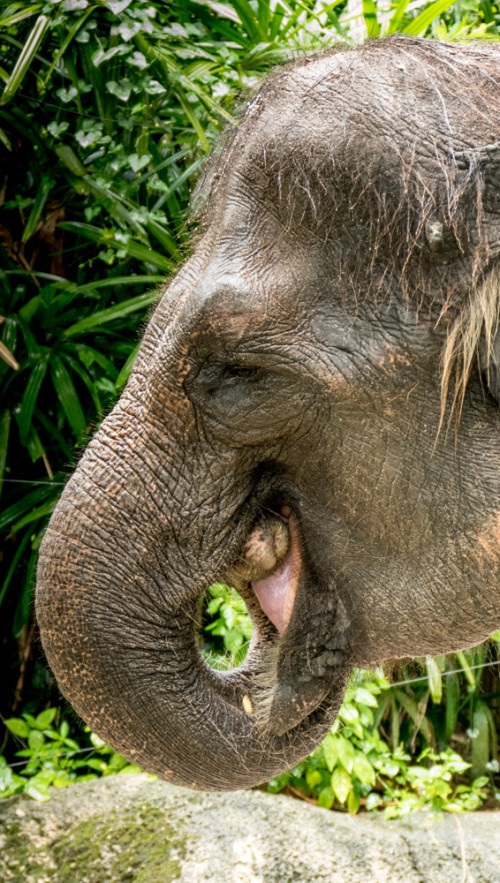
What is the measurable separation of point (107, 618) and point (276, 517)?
294 millimetres

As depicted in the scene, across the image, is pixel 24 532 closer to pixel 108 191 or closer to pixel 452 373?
pixel 108 191

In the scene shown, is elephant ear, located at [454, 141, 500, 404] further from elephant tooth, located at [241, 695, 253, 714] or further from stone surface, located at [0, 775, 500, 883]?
stone surface, located at [0, 775, 500, 883]

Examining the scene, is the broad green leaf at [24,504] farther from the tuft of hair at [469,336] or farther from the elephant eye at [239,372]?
the tuft of hair at [469,336]

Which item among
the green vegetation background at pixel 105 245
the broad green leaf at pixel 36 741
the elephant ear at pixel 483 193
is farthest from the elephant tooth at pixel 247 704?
the broad green leaf at pixel 36 741

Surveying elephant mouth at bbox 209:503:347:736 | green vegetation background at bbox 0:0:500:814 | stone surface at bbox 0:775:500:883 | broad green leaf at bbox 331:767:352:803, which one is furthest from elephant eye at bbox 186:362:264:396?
broad green leaf at bbox 331:767:352:803

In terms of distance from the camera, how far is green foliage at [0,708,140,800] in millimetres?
3477

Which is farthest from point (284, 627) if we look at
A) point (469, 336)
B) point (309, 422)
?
point (469, 336)

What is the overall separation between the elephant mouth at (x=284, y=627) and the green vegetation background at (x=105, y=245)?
1.42 m

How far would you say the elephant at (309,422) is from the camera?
4.45 ft

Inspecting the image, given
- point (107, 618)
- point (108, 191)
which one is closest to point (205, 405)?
point (107, 618)

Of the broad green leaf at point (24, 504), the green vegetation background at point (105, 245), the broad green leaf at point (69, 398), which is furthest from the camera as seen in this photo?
the broad green leaf at point (24, 504)

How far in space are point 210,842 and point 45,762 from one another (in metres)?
0.70

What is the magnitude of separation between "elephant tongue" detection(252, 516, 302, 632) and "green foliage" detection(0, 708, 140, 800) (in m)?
2.04

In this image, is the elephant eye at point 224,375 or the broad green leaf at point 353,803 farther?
the broad green leaf at point 353,803
